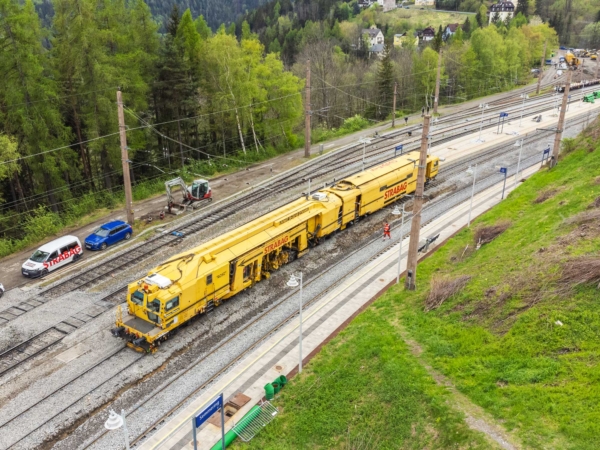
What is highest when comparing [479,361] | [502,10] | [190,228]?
[502,10]

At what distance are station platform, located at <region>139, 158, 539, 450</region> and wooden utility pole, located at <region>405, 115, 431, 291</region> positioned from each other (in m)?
2.61

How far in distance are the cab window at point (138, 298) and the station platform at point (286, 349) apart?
18.1 ft

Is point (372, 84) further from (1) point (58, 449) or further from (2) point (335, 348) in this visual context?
(1) point (58, 449)

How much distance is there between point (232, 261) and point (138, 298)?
5139mm

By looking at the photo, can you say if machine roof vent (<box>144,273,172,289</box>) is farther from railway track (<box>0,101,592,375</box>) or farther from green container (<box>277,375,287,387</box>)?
green container (<box>277,375,287,387</box>)

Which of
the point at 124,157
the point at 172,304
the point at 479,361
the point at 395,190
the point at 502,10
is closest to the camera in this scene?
the point at 479,361

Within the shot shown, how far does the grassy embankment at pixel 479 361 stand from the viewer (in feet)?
52.1

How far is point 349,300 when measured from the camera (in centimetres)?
2742

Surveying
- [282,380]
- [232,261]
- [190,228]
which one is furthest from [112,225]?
[282,380]

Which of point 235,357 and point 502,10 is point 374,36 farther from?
point 235,357

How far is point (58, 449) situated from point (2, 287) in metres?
14.4

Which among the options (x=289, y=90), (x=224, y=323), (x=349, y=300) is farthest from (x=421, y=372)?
(x=289, y=90)

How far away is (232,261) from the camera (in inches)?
1030

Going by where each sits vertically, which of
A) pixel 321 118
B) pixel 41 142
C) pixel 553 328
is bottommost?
pixel 321 118
